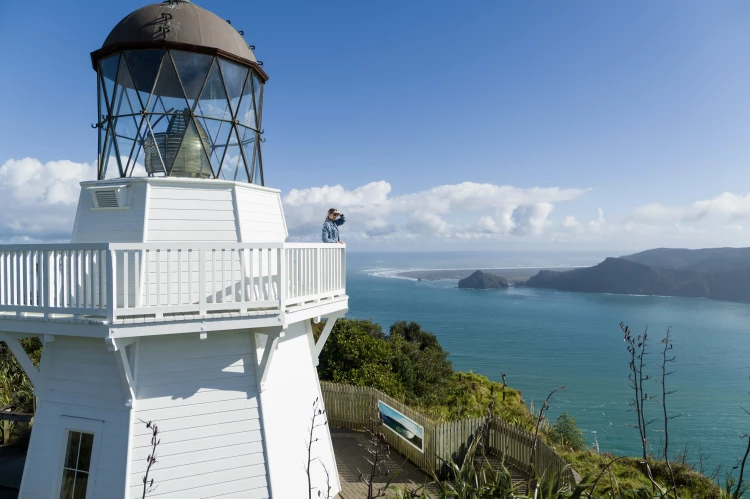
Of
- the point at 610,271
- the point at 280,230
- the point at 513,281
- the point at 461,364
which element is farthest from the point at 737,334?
the point at 513,281

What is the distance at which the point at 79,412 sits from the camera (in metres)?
5.73

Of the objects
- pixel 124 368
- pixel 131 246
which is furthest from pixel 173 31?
pixel 124 368

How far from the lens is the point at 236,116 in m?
6.66

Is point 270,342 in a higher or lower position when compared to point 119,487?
higher

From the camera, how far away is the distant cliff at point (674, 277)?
408ft

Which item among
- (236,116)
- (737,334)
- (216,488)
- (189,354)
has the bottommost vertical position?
(737,334)

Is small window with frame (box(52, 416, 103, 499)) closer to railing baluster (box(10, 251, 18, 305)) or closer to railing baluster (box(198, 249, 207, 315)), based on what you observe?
railing baluster (box(10, 251, 18, 305))

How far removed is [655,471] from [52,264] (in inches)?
523

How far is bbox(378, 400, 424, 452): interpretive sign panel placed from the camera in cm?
1004

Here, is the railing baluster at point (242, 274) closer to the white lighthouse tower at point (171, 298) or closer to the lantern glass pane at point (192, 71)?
the white lighthouse tower at point (171, 298)

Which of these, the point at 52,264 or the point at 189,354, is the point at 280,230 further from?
the point at 52,264

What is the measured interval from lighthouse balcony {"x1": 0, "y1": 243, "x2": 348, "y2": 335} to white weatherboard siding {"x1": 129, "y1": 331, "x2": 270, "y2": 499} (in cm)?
61

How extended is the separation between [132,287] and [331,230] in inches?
125

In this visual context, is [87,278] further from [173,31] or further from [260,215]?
[173,31]
